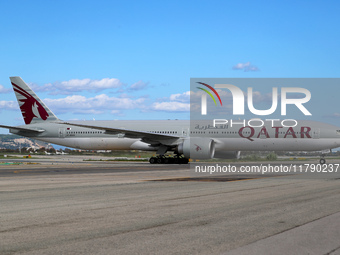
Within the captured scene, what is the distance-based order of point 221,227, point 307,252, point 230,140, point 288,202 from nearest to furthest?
point 307,252 → point 221,227 → point 288,202 → point 230,140

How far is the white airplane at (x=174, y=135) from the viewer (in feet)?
128

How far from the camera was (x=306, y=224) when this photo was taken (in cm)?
847

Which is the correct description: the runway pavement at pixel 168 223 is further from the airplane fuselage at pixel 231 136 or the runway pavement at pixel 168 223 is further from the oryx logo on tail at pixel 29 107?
the oryx logo on tail at pixel 29 107

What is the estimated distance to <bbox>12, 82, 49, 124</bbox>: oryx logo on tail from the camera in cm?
4722

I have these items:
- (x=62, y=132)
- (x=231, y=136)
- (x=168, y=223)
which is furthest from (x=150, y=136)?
(x=168, y=223)

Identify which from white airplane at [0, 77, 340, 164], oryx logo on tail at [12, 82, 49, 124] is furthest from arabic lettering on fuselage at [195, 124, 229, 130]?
oryx logo on tail at [12, 82, 49, 124]

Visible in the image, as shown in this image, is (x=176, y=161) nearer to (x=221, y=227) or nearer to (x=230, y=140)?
(x=230, y=140)

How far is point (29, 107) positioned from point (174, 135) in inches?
644

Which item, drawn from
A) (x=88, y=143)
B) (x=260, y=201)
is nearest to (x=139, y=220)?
(x=260, y=201)

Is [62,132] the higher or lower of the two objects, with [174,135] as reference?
higher

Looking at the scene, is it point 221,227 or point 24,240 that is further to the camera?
point 221,227

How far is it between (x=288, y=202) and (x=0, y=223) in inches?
281

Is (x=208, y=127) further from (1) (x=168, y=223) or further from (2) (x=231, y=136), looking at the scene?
(1) (x=168, y=223)

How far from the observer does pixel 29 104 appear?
47469 mm
